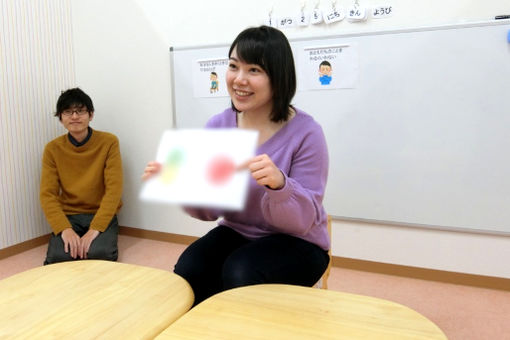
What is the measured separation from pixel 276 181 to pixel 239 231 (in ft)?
1.15

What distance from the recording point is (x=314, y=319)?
0.80 m

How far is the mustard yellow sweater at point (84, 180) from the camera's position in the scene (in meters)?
1.51

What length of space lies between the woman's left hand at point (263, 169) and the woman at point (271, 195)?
0.07 m

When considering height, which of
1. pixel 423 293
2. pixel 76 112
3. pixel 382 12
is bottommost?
pixel 423 293

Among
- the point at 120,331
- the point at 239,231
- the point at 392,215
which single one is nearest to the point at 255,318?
the point at 120,331

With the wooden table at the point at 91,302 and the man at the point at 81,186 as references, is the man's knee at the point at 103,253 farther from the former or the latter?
the wooden table at the point at 91,302

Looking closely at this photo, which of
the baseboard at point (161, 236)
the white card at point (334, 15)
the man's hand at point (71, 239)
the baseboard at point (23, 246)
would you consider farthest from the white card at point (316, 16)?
the baseboard at point (23, 246)

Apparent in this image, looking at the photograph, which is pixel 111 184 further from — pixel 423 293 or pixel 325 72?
pixel 423 293

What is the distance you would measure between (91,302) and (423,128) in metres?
1.60

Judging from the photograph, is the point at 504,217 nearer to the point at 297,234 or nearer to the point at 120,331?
the point at 297,234

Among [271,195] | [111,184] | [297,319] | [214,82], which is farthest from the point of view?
[214,82]

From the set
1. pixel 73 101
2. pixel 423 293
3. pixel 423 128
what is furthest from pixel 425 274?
pixel 73 101

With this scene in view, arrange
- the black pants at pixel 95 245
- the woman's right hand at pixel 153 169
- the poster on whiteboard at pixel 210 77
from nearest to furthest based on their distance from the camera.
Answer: the woman's right hand at pixel 153 169 → the black pants at pixel 95 245 → the poster on whiteboard at pixel 210 77

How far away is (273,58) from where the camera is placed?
1048 millimetres
